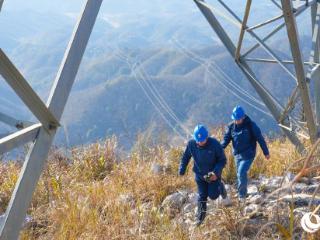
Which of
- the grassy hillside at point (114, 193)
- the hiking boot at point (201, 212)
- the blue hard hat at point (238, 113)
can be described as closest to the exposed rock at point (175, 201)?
the grassy hillside at point (114, 193)

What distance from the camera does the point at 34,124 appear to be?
3.12 meters

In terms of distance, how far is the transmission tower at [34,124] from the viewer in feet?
9.07

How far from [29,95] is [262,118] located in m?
172

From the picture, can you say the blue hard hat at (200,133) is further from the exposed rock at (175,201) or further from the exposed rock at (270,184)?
the exposed rock at (270,184)

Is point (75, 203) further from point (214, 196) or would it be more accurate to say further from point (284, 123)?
point (284, 123)

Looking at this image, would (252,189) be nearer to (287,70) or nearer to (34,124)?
(287,70)

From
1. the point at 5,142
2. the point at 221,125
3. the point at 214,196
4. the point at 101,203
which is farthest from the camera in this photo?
the point at 221,125

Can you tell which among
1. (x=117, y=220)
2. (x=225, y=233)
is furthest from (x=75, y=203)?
(x=225, y=233)

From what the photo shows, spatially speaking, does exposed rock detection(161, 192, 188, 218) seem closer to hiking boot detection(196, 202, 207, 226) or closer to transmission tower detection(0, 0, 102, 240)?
hiking boot detection(196, 202, 207, 226)

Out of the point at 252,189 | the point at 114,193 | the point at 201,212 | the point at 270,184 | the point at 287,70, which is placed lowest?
the point at 252,189

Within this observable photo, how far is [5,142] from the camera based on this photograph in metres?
2.75

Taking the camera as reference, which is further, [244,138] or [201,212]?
[244,138]

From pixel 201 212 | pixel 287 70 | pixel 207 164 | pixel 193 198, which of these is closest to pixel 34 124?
pixel 201 212

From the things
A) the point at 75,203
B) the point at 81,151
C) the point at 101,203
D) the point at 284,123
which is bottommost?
the point at 284,123
